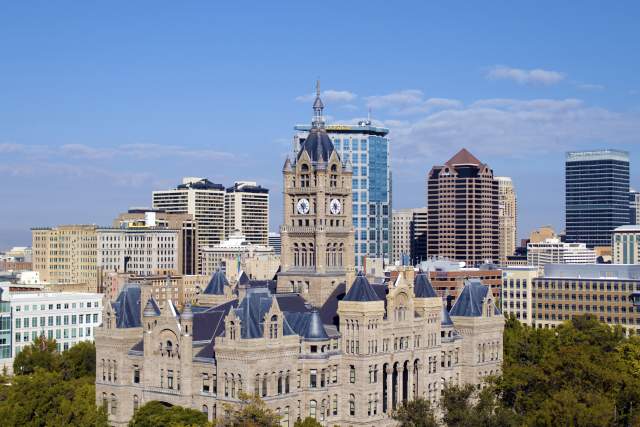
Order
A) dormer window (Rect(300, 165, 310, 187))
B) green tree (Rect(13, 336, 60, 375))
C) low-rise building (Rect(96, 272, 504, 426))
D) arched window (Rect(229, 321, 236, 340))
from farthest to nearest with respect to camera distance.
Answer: green tree (Rect(13, 336, 60, 375)) → dormer window (Rect(300, 165, 310, 187)) → low-rise building (Rect(96, 272, 504, 426)) → arched window (Rect(229, 321, 236, 340))

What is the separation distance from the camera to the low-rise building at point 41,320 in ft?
599

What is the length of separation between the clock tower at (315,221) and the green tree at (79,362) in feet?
117

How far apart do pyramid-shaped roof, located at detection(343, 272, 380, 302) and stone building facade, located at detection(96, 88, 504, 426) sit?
4.8 inches

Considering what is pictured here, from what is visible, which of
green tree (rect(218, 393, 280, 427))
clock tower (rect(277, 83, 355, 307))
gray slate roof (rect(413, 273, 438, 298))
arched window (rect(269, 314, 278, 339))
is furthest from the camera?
clock tower (rect(277, 83, 355, 307))

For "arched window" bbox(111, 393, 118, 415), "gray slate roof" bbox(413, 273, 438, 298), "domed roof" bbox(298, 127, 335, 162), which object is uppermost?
"domed roof" bbox(298, 127, 335, 162)

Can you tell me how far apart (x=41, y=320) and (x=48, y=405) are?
72.5 metres

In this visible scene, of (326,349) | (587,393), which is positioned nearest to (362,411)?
(326,349)

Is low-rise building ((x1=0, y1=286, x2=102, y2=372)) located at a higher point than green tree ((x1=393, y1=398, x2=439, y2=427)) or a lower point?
higher

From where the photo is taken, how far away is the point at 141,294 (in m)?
132

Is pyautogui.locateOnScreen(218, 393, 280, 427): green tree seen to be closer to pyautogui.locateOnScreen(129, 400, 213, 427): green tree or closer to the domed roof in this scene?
pyautogui.locateOnScreen(129, 400, 213, 427): green tree

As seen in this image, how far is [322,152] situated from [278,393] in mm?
38435

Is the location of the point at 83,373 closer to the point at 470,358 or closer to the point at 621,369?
the point at 470,358

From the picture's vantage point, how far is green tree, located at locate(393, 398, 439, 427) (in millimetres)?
117375

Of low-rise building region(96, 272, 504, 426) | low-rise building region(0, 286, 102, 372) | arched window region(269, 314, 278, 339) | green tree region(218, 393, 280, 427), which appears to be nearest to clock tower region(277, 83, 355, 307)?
low-rise building region(96, 272, 504, 426)
